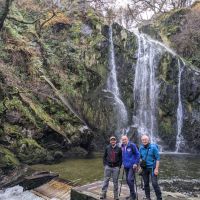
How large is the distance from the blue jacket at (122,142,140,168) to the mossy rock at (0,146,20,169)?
7.69 metres

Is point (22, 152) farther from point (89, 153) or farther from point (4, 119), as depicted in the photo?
point (89, 153)

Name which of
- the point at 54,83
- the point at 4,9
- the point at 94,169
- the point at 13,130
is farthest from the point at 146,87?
the point at 4,9

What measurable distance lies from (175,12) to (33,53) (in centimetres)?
1912

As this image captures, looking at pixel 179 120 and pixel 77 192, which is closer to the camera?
pixel 77 192

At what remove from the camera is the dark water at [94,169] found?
16016 millimetres

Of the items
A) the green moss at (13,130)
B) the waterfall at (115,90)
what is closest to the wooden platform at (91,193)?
the green moss at (13,130)

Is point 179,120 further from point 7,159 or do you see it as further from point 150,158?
point 150,158

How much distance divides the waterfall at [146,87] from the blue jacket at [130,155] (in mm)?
16764

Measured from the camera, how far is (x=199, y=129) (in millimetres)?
27516

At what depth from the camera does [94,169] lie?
57.9 ft

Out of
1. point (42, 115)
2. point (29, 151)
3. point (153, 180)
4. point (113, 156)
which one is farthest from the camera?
point (42, 115)

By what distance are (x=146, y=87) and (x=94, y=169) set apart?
13.1 metres

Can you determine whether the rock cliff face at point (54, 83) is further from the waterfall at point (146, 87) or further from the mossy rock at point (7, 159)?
the waterfall at point (146, 87)

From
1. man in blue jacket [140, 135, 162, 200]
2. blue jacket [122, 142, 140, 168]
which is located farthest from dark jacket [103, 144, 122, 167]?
man in blue jacket [140, 135, 162, 200]
